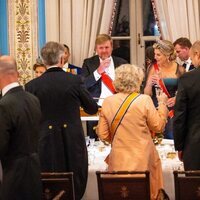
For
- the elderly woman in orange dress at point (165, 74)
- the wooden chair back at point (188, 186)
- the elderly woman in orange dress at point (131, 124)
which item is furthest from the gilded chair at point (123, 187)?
the elderly woman in orange dress at point (165, 74)

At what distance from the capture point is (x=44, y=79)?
3527 millimetres

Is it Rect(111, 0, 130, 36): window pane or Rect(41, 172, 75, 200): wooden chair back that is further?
Rect(111, 0, 130, 36): window pane

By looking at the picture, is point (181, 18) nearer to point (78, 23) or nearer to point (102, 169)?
point (78, 23)

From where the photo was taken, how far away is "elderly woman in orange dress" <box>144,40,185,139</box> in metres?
4.65

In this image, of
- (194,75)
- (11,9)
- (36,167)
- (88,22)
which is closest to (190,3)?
(88,22)

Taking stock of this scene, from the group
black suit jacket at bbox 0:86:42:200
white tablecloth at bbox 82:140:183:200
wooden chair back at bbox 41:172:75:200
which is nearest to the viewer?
black suit jacket at bbox 0:86:42:200

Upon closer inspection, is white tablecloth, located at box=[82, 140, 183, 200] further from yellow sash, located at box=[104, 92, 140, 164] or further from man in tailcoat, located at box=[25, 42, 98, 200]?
yellow sash, located at box=[104, 92, 140, 164]

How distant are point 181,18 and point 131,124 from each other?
339cm

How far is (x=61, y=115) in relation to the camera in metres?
3.53

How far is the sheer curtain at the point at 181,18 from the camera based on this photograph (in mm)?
6438

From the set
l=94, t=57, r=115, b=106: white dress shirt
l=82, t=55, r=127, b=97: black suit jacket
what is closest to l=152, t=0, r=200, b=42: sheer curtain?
l=82, t=55, r=127, b=97: black suit jacket

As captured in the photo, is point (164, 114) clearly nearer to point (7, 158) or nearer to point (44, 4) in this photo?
point (7, 158)

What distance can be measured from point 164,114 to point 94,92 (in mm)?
2106

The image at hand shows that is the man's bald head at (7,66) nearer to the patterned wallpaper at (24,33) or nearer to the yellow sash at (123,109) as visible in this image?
the yellow sash at (123,109)
